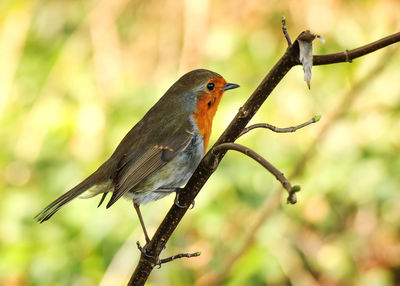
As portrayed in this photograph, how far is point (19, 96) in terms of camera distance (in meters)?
5.57

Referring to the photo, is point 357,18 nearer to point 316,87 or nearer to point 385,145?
point 316,87

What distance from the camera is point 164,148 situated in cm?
263

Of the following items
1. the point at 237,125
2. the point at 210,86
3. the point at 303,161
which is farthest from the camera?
the point at 303,161

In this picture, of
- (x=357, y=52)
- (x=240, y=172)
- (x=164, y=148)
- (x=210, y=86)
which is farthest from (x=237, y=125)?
(x=240, y=172)

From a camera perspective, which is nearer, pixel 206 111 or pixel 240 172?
pixel 206 111

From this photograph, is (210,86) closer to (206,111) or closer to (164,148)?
(206,111)

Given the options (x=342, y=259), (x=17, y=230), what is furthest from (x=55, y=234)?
(x=342, y=259)

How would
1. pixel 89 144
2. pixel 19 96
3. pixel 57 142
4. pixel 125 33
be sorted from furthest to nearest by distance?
pixel 125 33, pixel 19 96, pixel 57 142, pixel 89 144

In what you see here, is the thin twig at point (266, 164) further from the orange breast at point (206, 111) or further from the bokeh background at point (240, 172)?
the bokeh background at point (240, 172)

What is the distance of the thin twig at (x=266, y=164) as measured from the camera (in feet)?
3.71

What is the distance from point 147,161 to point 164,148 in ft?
0.33

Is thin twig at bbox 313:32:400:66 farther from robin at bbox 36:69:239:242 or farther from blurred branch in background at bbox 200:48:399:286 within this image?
blurred branch in background at bbox 200:48:399:286

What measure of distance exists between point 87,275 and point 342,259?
173cm

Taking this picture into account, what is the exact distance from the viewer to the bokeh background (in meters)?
3.62
